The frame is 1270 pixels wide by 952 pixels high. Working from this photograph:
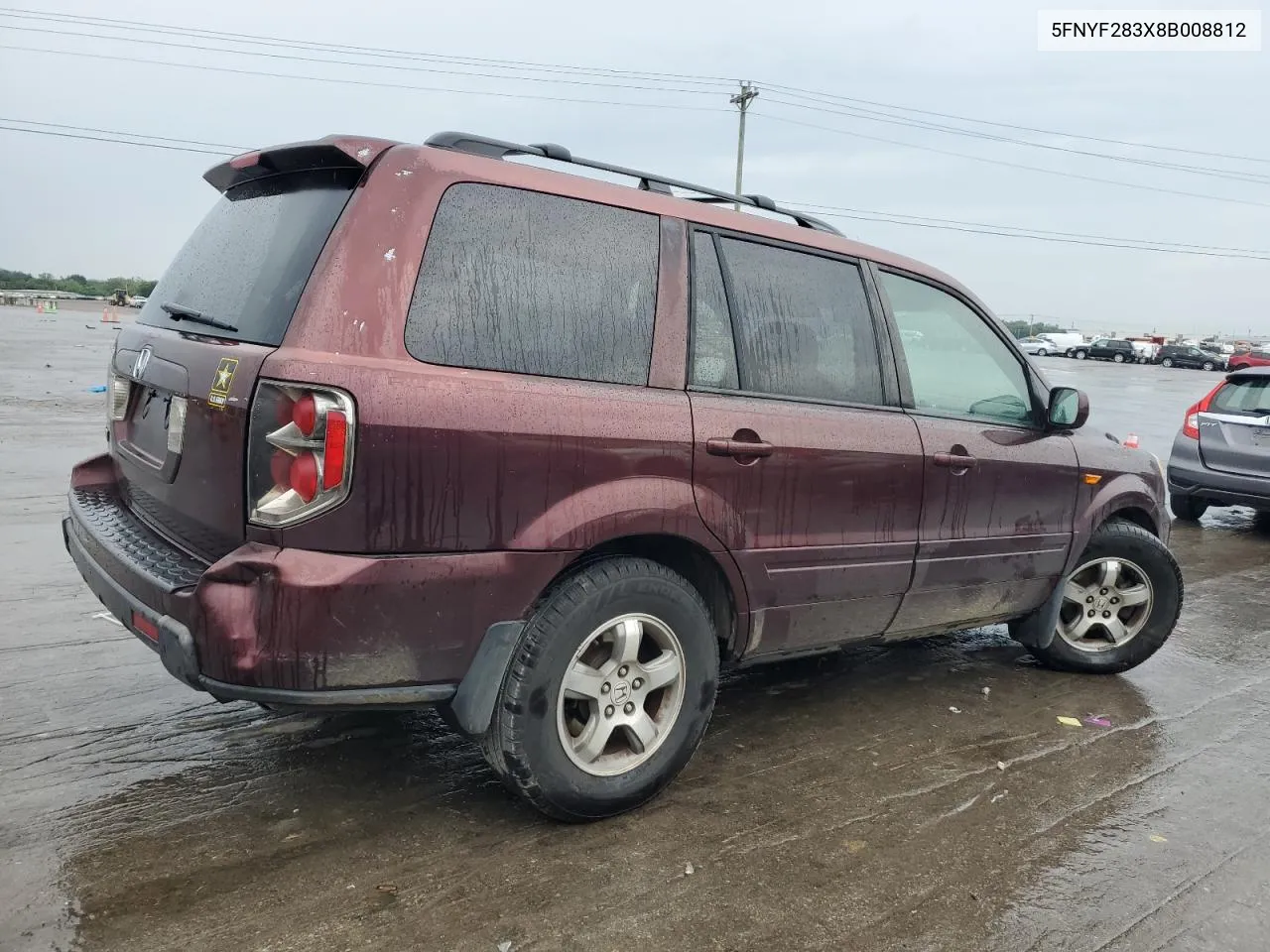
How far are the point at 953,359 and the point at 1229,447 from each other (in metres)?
5.93

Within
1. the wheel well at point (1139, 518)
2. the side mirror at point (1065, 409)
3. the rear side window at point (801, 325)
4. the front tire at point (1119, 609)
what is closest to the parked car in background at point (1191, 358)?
the wheel well at point (1139, 518)

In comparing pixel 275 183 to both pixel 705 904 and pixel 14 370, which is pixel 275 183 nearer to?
pixel 705 904

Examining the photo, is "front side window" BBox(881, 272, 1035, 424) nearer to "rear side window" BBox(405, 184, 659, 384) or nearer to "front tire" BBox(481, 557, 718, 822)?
"rear side window" BBox(405, 184, 659, 384)

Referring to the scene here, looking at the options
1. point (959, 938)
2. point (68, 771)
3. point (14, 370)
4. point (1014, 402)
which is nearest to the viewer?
point (959, 938)

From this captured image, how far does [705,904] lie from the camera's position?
8.78 feet

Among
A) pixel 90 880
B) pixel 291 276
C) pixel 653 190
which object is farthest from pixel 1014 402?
pixel 90 880

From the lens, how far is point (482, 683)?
107 inches

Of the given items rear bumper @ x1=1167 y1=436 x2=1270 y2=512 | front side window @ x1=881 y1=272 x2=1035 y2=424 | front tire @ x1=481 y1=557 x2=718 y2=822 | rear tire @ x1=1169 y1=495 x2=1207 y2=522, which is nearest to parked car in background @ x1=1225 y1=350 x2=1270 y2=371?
rear tire @ x1=1169 y1=495 x2=1207 y2=522

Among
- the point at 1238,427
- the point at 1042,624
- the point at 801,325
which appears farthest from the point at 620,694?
the point at 1238,427

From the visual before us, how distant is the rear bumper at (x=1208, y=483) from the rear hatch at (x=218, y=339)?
27.0 ft

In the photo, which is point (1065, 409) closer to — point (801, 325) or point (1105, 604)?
point (1105, 604)

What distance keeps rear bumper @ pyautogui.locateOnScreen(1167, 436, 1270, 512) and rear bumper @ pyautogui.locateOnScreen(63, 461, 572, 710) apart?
7705 mm

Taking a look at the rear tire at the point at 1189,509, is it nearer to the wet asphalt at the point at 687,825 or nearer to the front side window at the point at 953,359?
the wet asphalt at the point at 687,825

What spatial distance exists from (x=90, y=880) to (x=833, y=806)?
7.20ft
